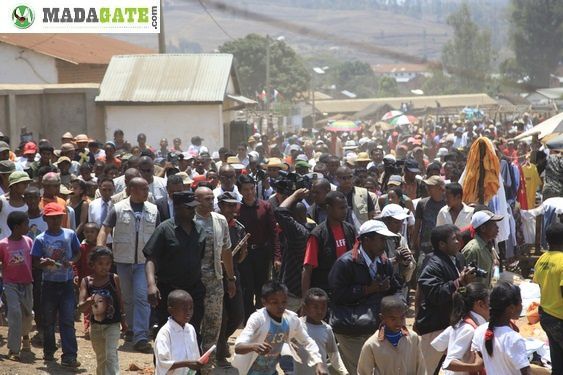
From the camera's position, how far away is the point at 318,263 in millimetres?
9180

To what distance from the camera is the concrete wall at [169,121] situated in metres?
27.3

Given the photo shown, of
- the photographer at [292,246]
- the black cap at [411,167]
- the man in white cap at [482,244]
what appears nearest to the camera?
the man in white cap at [482,244]

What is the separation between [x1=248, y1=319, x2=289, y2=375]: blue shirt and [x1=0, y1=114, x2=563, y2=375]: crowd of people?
0.03 feet

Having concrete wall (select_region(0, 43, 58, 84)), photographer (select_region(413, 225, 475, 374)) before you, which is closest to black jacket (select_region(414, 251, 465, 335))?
photographer (select_region(413, 225, 475, 374))

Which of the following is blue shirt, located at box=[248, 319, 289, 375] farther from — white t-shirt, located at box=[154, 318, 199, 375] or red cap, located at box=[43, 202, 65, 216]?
red cap, located at box=[43, 202, 65, 216]

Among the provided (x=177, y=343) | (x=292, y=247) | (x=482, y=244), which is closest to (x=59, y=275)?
(x=292, y=247)

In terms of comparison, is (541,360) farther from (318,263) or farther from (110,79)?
(110,79)

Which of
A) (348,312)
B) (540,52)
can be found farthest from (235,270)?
(540,52)

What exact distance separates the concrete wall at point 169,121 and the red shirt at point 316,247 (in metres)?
18.2

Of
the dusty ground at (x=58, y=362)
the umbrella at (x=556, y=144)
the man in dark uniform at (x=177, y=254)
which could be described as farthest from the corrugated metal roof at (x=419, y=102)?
the man in dark uniform at (x=177, y=254)

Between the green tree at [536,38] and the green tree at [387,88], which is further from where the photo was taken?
the green tree at [387,88]

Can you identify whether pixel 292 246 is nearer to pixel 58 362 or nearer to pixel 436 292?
pixel 436 292

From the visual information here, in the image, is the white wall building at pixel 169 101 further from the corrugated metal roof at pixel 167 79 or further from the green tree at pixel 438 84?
the green tree at pixel 438 84

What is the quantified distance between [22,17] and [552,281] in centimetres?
2092
